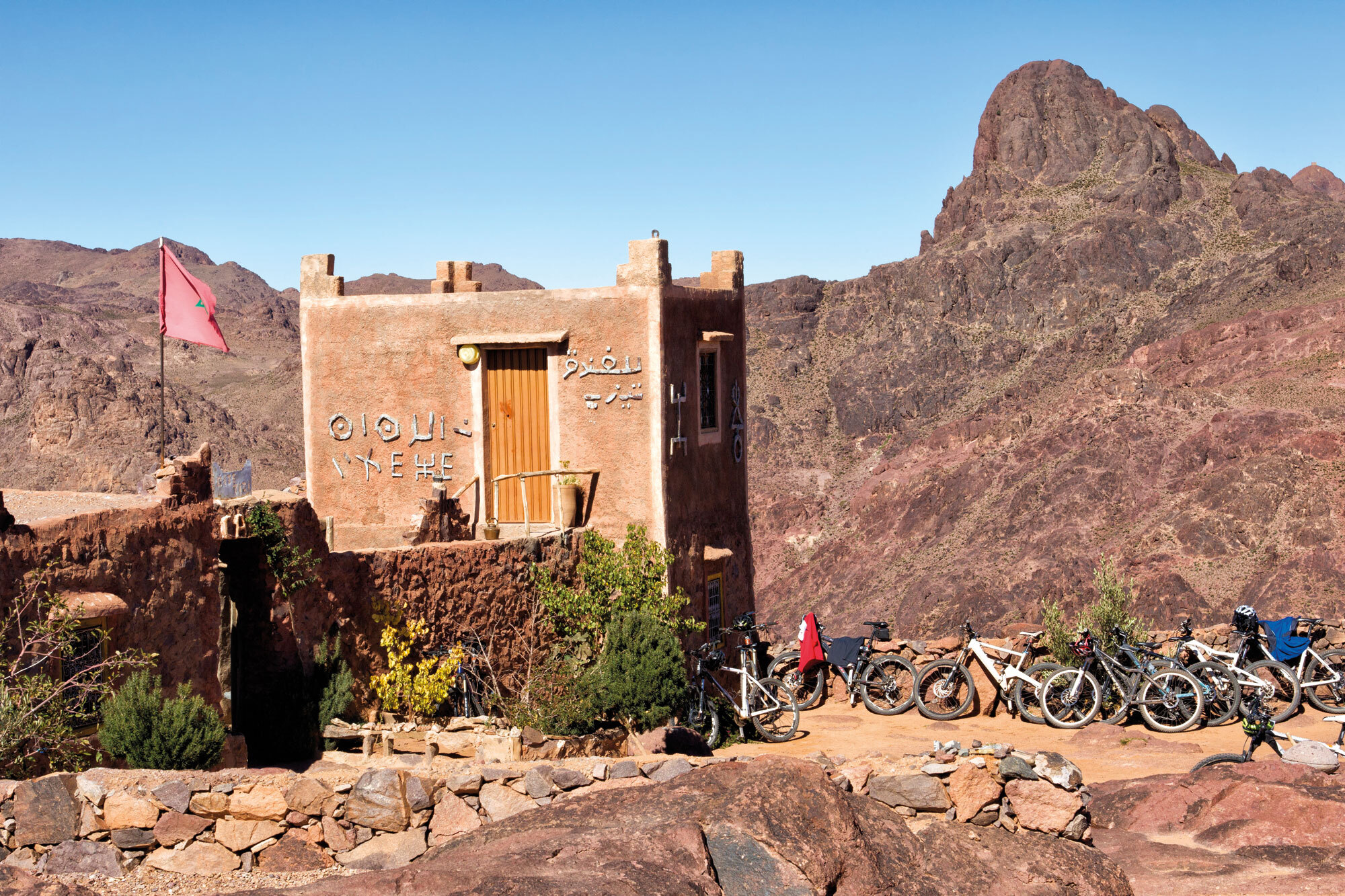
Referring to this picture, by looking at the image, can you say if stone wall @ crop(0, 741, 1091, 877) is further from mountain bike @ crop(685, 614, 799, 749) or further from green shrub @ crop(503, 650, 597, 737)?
mountain bike @ crop(685, 614, 799, 749)

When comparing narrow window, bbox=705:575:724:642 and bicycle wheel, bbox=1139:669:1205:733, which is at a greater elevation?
narrow window, bbox=705:575:724:642

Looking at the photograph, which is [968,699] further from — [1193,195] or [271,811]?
[1193,195]

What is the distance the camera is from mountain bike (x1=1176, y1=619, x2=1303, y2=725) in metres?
13.0

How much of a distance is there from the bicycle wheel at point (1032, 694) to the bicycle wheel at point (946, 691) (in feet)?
1.75

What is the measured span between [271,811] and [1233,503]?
31.1 m

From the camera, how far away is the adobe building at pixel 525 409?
1378 centimetres

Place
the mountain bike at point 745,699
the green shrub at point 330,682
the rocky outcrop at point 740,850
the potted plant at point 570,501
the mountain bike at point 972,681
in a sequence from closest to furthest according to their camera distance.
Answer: the rocky outcrop at point 740,850
the green shrub at point 330,682
the mountain bike at point 745,699
the potted plant at point 570,501
the mountain bike at point 972,681

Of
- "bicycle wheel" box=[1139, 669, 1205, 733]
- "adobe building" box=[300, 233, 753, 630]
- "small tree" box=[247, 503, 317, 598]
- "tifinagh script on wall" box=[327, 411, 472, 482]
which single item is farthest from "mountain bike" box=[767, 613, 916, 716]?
"small tree" box=[247, 503, 317, 598]

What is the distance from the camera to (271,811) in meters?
7.18

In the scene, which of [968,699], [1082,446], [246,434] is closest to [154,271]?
[246,434]

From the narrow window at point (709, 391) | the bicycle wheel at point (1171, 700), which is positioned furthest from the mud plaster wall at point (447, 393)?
the bicycle wheel at point (1171, 700)

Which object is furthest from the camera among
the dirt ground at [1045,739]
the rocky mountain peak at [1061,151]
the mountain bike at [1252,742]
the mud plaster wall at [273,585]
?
the rocky mountain peak at [1061,151]

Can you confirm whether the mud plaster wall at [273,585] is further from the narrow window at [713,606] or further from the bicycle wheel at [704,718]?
the narrow window at [713,606]

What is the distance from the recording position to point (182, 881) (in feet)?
22.7
